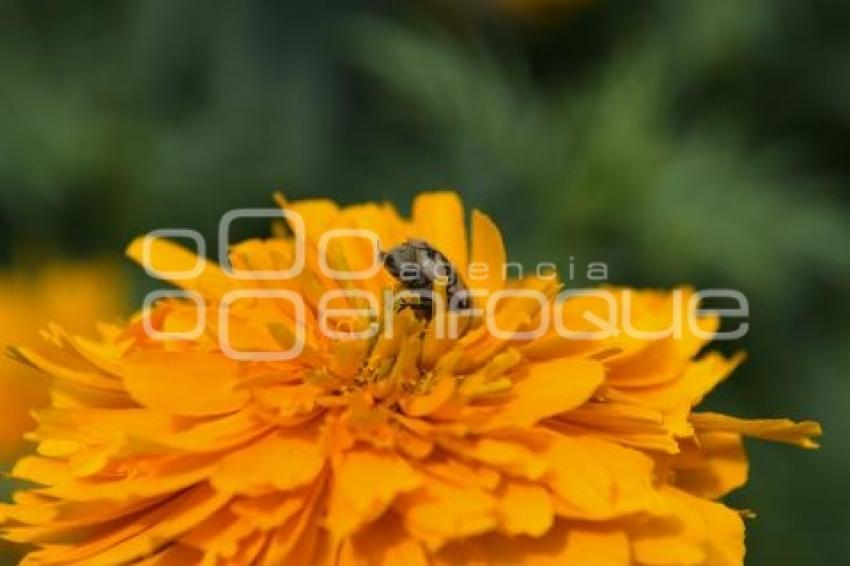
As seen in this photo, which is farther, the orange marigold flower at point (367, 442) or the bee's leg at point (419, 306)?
the bee's leg at point (419, 306)

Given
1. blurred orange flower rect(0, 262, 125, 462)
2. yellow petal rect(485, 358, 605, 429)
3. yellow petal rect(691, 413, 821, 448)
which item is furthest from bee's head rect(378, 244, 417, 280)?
blurred orange flower rect(0, 262, 125, 462)

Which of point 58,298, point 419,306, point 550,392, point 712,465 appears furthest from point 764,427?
point 58,298

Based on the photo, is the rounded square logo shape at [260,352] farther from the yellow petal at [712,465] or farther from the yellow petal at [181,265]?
the yellow petal at [712,465]

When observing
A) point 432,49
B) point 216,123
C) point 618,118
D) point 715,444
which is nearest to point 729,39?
point 618,118

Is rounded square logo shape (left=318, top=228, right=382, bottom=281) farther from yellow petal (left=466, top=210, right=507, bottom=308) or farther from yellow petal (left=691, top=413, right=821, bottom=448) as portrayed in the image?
yellow petal (left=691, top=413, right=821, bottom=448)

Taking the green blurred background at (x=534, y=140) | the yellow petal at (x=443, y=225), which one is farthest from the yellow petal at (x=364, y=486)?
the green blurred background at (x=534, y=140)

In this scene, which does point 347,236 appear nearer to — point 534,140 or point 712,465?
point 712,465
